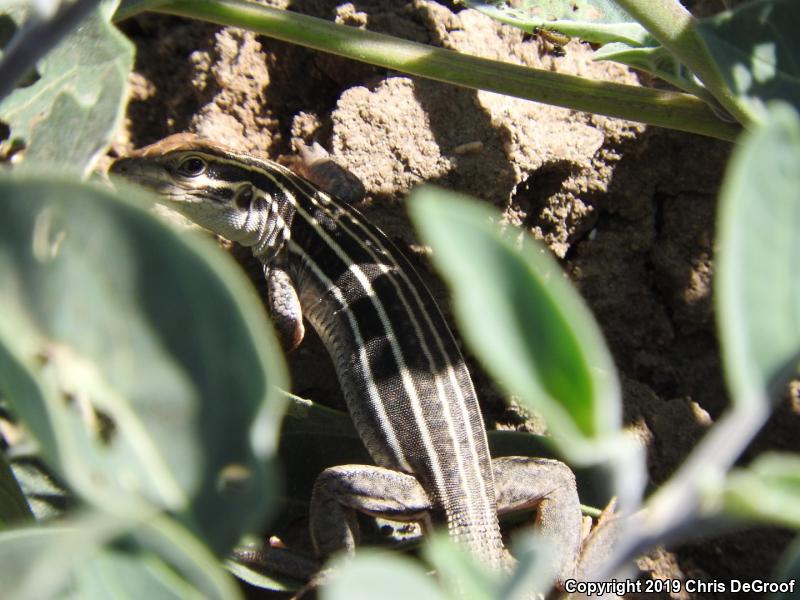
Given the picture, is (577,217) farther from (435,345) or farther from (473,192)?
(435,345)

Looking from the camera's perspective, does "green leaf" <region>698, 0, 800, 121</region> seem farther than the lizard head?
No

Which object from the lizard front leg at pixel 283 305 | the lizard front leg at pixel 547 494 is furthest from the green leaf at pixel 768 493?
the lizard front leg at pixel 283 305

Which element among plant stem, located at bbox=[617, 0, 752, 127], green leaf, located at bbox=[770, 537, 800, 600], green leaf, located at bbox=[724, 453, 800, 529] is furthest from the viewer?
plant stem, located at bbox=[617, 0, 752, 127]

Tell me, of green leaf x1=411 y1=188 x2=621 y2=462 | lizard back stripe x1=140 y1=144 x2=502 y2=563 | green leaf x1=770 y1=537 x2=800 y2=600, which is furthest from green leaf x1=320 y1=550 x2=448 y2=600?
lizard back stripe x1=140 y1=144 x2=502 y2=563

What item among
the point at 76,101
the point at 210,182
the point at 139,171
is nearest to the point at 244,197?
the point at 210,182

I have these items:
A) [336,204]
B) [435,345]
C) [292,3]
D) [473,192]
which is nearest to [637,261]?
[473,192]

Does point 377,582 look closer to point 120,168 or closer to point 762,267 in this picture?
point 762,267

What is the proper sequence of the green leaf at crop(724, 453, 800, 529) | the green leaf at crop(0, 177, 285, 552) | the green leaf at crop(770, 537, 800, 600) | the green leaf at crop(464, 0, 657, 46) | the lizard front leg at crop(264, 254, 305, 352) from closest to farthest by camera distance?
the green leaf at crop(724, 453, 800, 529) < the green leaf at crop(0, 177, 285, 552) < the green leaf at crop(770, 537, 800, 600) < the green leaf at crop(464, 0, 657, 46) < the lizard front leg at crop(264, 254, 305, 352)

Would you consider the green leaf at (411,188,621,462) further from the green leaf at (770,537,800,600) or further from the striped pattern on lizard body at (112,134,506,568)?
the striped pattern on lizard body at (112,134,506,568)
